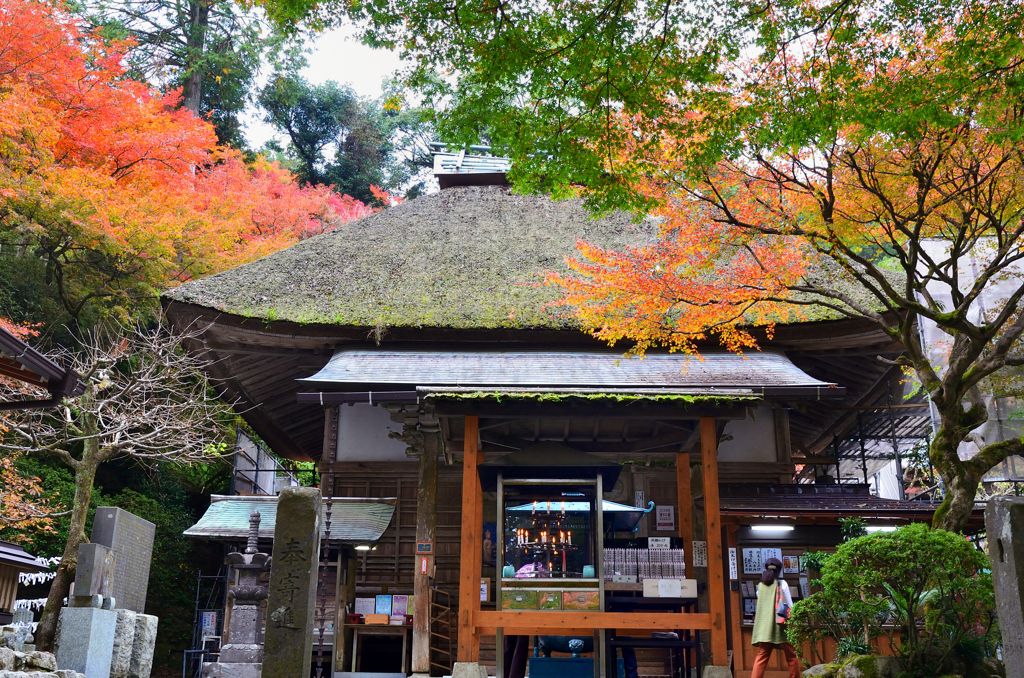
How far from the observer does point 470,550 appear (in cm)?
919

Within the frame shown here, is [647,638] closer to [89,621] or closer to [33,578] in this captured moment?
[89,621]

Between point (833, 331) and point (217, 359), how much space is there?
33.3 ft

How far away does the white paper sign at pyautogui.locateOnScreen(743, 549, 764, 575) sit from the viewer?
10883mm

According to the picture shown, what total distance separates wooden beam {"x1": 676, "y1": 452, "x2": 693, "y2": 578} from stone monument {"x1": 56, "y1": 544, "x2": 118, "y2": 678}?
6557 millimetres

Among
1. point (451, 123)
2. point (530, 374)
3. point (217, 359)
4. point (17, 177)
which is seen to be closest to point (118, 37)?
point (17, 177)

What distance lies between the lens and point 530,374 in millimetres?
11125

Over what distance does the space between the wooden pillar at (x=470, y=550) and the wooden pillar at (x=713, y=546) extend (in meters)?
2.62

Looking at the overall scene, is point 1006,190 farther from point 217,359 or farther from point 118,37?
point 118,37

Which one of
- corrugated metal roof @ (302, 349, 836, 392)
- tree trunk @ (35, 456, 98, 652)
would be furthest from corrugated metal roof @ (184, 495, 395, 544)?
corrugated metal roof @ (302, 349, 836, 392)

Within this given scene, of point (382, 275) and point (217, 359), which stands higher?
point (382, 275)

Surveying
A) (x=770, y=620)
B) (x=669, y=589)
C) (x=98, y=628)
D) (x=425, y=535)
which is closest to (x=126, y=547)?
(x=98, y=628)

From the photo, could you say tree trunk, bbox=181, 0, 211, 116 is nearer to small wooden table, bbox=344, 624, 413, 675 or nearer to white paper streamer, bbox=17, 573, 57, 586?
white paper streamer, bbox=17, 573, 57, 586

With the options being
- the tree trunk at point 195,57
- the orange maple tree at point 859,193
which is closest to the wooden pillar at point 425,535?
the orange maple tree at point 859,193

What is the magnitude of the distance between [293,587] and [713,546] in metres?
5.17
